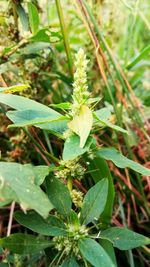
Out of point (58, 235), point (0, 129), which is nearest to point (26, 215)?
point (58, 235)

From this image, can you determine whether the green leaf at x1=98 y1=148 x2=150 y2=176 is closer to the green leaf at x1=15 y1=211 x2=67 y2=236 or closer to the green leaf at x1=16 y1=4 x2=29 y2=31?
the green leaf at x1=15 y1=211 x2=67 y2=236

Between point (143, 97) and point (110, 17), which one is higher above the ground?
point (110, 17)

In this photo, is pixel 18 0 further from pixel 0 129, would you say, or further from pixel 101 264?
pixel 101 264

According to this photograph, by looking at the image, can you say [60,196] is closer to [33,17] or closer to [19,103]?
[19,103]

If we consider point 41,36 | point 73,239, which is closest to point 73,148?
point 73,239

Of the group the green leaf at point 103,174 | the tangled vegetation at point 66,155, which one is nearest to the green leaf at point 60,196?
the tangled vegetation at point 66,155

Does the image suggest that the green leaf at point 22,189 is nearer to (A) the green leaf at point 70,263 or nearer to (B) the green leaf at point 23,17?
(A) the green leaf at point 70,263
